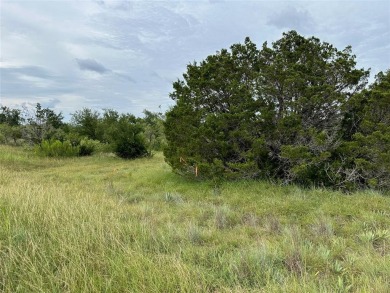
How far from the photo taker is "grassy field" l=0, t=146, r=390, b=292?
2734mm

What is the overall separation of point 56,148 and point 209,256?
14657 millimetres

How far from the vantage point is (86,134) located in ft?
80.9

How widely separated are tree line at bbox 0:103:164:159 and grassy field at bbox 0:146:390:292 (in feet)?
20.7

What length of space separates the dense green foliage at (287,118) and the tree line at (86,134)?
3128mm

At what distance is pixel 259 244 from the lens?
3.86 meters

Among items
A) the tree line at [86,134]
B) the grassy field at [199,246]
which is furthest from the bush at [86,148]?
the grassy field at [199,246]

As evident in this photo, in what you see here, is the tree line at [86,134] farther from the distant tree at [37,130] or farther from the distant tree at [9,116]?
the distant tree at [9,116]

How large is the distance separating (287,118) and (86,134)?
2042 centimetres

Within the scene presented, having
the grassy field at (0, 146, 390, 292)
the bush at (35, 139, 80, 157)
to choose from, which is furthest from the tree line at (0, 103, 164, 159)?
the grassy field at (0, 146, 390, 292)

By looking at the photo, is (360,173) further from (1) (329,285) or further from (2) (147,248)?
(2) (147,248)

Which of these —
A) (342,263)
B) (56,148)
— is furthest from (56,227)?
(56,148)

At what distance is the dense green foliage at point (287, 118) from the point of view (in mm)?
7230

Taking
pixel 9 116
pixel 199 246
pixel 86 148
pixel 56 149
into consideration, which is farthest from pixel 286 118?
pixel 9 116

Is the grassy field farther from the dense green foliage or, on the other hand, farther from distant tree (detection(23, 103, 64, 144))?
distant tree (detection(23, 103, 64, 144))
